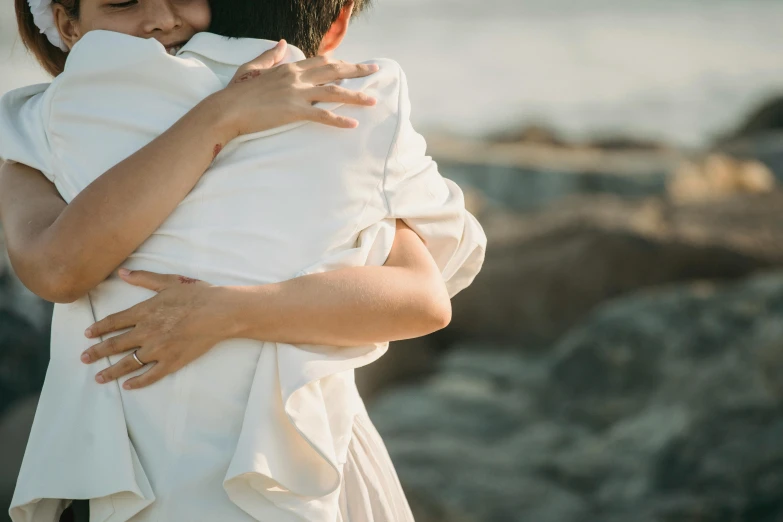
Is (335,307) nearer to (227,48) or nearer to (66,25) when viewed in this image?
(227,48)

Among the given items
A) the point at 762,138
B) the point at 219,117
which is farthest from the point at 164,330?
the point at 762,138

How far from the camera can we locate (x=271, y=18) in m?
1.61

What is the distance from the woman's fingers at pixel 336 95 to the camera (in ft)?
4.93

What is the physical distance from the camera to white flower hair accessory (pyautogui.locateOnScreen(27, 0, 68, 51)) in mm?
1685

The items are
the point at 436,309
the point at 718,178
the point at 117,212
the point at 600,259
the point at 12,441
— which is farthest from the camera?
the point at 718,178

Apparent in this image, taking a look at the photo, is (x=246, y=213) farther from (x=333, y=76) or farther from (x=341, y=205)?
(x=333, y=76)

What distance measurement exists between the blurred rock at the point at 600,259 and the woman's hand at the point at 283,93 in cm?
435

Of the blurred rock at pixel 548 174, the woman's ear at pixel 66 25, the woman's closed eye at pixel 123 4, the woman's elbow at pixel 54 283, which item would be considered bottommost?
the blurred rock at pixel 548 174

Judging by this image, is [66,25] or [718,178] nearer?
[66,25]

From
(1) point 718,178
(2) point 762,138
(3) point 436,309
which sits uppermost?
(3) point 436,309

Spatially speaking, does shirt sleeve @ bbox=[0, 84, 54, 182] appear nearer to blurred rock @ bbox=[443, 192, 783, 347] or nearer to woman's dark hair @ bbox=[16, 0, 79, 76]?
woman's dark hair @ bbox=[16, 0, 79, 76]

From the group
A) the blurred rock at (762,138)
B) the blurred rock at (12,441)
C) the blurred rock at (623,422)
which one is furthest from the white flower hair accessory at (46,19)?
the blurred rock at (762,138)

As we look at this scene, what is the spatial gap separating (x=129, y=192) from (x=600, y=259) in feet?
15.2

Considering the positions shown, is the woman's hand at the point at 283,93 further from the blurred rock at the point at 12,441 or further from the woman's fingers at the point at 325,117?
the blurred rock at the point at 12,441
